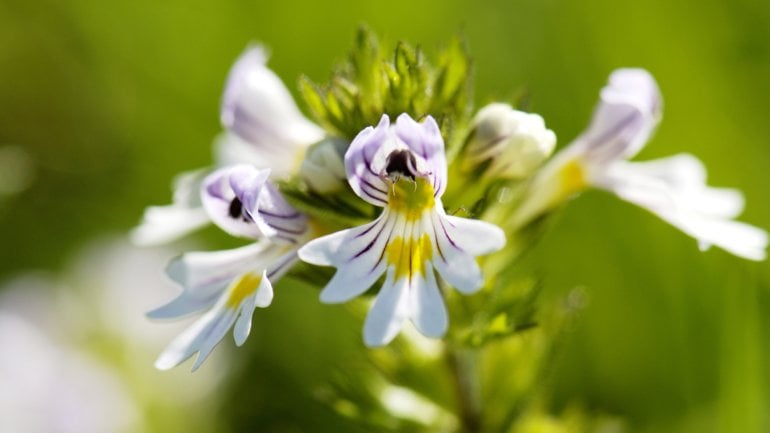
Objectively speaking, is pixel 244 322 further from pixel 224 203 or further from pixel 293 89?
pixel 293 89

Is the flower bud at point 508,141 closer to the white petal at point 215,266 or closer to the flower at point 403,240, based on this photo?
the flower at point 403,240

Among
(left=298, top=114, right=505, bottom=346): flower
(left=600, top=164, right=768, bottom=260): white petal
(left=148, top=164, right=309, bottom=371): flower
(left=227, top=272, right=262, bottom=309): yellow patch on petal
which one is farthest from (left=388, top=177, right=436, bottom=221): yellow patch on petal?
(left=600, top=164, right=768, bottom=260): white petal

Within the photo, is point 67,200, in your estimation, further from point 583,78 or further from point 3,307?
point 583,78

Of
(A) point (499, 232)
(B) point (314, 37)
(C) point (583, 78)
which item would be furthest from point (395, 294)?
(B) point (314, 37)

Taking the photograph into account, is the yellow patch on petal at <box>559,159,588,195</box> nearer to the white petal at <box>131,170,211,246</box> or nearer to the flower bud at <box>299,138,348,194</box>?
the flower bud at <box>299,138,348,194</box>

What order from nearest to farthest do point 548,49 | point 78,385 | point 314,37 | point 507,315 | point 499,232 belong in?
point 499,232, point 507,315, point 78,385, point 548,49, point 314,37

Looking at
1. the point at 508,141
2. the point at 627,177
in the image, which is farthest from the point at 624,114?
the point at 508,141
